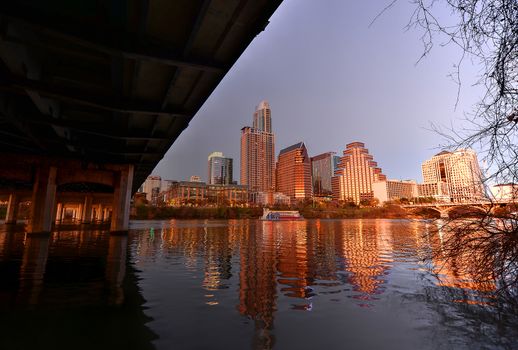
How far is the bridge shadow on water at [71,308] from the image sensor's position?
5086 mm

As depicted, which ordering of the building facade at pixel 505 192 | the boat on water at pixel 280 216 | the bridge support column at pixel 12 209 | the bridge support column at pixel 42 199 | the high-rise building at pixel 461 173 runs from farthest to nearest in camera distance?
the boat on water at pixel 280 216
the bridge support column at pixel 12 209
the bridge support column at pixel 42 199
the high-rise building at pixel 461 173
the building facade at pixel 505 192

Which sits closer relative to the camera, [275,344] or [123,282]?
[275,344]

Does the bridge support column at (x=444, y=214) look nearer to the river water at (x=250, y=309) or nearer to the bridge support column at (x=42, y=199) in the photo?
the river water at (x=250, y=309)

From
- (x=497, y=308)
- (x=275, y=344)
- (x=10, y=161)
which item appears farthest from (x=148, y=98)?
(x=10, y=161)

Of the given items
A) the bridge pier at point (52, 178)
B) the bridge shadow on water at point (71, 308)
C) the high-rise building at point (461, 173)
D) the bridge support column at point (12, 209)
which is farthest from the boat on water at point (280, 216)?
the high-rise building at point (461, 173)

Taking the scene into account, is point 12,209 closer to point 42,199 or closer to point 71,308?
point 42,199

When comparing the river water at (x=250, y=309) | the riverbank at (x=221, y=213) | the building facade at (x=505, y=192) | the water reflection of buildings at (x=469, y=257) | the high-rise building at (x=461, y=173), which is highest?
the riverbank at (x=221, y=213)

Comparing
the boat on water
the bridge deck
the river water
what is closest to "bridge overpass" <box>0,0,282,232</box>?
the bridge deck

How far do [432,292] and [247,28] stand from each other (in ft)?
34.0

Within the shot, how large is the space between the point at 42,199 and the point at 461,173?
1393 inches

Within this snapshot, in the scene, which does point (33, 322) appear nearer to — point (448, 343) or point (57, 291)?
point (57, 291)

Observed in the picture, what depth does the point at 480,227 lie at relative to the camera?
17.6 feet

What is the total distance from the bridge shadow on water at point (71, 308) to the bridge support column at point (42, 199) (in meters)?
19.5

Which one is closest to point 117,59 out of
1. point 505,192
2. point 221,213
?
point 505,192
